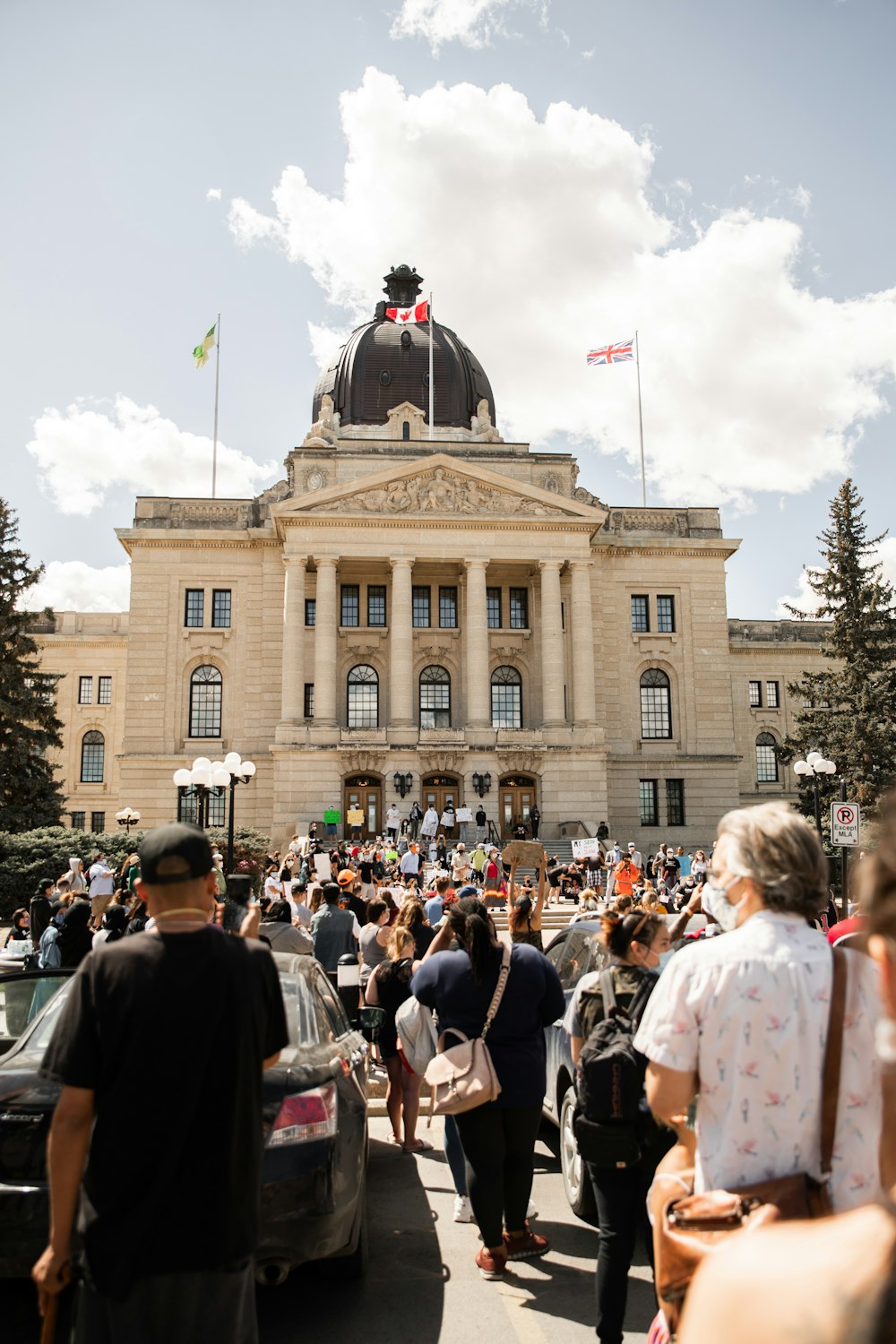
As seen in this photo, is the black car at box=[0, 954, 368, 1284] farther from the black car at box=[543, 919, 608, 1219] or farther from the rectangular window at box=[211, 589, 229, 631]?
the rectangular window at box=[211, 589, 229, 631]

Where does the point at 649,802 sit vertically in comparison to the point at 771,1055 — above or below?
above

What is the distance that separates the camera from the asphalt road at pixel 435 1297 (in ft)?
19.3

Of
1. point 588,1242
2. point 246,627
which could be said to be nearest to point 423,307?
point 246,627

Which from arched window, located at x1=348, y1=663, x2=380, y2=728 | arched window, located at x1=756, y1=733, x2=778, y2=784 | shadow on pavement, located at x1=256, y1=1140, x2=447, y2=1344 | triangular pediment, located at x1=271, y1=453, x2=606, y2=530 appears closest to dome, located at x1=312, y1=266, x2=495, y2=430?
triangular pediment, located at x1=271, y1=453, x2=606, y2=530

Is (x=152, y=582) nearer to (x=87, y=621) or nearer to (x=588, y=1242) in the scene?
(x=87, y=621)

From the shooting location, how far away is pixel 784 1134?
3.41m

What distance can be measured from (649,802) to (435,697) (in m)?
11.4

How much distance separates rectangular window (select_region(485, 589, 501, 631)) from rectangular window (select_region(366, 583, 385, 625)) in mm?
4905

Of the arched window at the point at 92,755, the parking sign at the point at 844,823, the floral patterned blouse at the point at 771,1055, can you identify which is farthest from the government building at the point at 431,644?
the floral patterned blouse at the point at 771,1055

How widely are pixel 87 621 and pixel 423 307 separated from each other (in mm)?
25343

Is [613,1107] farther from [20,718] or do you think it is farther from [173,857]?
[20,718]

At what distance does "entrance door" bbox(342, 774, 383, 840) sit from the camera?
148 ft

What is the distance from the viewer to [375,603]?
162 ft

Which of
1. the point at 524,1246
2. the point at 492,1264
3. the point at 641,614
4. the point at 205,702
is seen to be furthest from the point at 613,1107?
the point at 641,614
